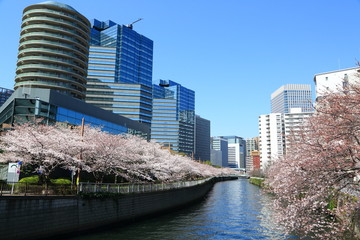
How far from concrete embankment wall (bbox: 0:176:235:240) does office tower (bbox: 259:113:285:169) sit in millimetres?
147512

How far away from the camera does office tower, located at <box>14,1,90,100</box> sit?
73438mm

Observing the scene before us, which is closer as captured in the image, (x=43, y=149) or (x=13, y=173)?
(x=13, y=173)

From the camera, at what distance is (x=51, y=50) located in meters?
74.4

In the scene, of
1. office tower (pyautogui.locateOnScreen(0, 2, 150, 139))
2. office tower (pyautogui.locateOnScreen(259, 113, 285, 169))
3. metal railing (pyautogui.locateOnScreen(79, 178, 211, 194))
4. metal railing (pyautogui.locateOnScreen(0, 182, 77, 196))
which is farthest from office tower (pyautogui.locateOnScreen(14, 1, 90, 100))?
office tower (pyautogui.locateOnScreen(259, 113, 285, 169))

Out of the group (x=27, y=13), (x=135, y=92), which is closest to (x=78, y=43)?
(x=27, y=13)

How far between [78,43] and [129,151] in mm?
50370

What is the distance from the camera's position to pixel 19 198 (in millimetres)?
19562

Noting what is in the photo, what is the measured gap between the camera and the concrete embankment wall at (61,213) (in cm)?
1883

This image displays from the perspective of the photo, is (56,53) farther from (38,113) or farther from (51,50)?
(38,113)

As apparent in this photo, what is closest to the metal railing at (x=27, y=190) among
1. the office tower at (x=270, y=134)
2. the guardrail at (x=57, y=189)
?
the guardrail at (x=57, y=189)

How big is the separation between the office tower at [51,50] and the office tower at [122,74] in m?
55.0

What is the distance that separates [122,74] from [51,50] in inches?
3249

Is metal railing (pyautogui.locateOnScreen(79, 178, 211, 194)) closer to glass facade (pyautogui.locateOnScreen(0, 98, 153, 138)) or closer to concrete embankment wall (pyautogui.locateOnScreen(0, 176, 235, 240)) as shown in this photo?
concrete embankment wall (pyautogui.locateOnScreen(0, 176, 235, 240))

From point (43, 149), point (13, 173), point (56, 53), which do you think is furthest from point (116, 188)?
point (56, 53)
